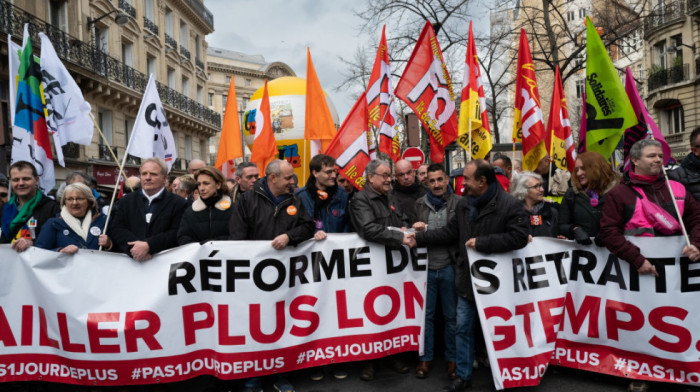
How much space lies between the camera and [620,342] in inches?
165

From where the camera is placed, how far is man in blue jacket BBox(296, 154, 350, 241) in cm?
482

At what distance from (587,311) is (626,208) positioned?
3.12ft

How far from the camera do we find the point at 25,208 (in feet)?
14.9

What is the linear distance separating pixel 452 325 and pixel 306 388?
4.68 feet

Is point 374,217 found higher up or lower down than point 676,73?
lower down

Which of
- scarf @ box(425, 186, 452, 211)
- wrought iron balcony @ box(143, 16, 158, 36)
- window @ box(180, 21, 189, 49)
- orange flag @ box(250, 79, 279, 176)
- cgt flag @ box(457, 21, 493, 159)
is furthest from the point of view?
window @ box(180, 21, 189, 49)

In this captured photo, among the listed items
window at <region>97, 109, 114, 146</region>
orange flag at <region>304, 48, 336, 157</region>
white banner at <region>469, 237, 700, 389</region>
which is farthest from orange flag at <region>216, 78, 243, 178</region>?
window at <region>97, 109, 114, 146</region>

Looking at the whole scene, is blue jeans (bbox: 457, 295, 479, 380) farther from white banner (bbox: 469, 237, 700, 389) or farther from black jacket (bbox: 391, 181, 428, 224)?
black jacket (bbox: 391, 181, 428, 224)

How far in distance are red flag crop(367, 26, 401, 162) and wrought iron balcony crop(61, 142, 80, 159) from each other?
49.3ft

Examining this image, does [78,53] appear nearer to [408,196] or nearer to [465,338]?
[408,196]

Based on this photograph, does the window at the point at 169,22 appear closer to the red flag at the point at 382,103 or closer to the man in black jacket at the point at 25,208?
the red flag at the point at 382,103

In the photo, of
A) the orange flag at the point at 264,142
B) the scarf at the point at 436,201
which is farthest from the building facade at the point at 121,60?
the scarf at the point at 436,201

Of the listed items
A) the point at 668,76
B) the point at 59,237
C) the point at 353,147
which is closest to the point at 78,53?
the point at 353,147

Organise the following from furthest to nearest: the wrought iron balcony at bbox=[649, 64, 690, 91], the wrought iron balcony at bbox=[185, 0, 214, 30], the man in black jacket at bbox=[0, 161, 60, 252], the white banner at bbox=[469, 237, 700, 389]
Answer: the wrought iron balcony at bbox=[185, 0, 214, 30]
the wrought iron balcony at bbox=[649, 64, 690, 91]
the man in black jacket at bbox=[0, 161, 60, 252]
the white banner at bbox=[469, 237, 700, 389]
